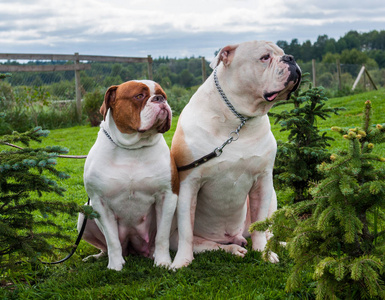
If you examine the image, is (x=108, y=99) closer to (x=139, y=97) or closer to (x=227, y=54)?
(x=139, y=97)

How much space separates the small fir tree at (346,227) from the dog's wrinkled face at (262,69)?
30.4 inches

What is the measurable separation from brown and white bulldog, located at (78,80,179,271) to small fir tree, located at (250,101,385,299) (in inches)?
40.6

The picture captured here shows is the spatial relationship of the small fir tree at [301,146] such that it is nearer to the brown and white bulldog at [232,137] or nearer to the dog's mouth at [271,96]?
the brown and white bulldog at [232,137]

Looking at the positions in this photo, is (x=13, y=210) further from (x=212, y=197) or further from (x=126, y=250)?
(x=212, y=197)

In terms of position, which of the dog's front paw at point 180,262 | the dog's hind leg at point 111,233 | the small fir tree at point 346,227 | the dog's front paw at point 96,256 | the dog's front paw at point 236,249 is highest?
the small fir tree at point 346,227

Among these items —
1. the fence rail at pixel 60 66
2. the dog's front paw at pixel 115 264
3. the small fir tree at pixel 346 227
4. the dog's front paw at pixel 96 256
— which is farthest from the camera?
the fence rail at pixel 60 66

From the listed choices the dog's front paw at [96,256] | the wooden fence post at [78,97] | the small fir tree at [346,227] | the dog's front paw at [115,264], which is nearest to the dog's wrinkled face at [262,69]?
the small fir tree at [346,227]

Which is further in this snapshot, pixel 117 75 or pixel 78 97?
pixel 117 75

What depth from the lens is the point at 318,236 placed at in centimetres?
257

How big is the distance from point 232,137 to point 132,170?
0.77 meters

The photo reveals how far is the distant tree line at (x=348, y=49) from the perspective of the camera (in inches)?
1657

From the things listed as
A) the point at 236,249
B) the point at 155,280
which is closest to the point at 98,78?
the point at 236,249

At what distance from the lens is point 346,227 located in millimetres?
2344

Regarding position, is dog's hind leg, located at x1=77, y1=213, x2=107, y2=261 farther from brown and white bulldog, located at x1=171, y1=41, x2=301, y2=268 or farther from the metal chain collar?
the metal chain collar
